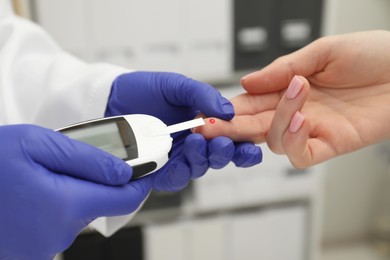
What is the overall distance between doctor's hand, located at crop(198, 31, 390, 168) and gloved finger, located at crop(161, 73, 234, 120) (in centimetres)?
4

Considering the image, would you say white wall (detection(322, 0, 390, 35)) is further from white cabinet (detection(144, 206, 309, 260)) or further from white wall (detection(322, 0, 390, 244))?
white cabinet (detection(144, 206, 309, 260))

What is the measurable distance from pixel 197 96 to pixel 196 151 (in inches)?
4.4

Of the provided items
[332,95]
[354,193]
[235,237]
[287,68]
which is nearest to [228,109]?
[287,68]

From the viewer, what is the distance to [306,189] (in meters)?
1.58

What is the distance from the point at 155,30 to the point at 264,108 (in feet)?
1.81

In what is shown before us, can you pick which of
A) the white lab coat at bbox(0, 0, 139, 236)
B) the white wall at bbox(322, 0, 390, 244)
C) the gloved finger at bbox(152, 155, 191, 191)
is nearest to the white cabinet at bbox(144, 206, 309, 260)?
the white wall at bbox(322, 0, 390, 244)

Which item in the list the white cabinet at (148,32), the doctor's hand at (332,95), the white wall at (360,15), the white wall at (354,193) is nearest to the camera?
the doctor's hand at (332,95)

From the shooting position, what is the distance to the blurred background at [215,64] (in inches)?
51.1

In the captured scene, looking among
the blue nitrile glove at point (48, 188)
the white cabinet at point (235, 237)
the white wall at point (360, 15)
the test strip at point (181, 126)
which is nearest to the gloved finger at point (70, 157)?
the blue nitrile glove at point (48, 188)

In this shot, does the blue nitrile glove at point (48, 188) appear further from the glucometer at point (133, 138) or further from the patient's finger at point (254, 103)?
the patient's finger at point (254, 103)

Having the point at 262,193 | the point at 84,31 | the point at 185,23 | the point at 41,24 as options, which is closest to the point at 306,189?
the point at 262,193

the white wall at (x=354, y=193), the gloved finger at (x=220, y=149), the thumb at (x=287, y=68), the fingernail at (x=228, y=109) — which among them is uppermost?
the thumb at (x=287, y=68)

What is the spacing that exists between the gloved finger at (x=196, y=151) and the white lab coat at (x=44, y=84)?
0.76ft

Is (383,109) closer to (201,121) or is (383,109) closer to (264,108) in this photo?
(264,108)
